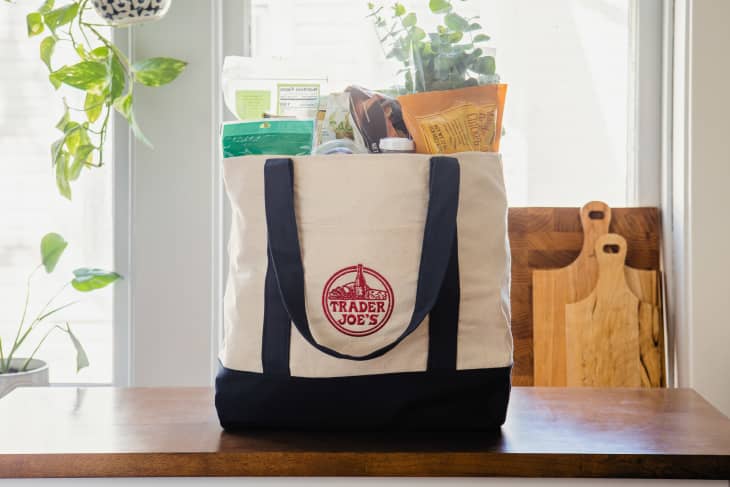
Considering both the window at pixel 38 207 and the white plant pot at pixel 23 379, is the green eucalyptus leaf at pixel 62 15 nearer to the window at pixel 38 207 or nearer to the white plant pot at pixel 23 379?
the window at pixel 38 207

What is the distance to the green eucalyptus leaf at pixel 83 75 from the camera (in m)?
1.48

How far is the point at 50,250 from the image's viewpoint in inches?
62.9

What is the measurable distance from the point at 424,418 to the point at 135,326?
998 millimetres

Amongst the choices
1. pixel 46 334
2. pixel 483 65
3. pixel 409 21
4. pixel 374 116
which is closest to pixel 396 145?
pixel 374 116

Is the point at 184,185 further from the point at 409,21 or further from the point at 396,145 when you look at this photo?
the point at 396,145

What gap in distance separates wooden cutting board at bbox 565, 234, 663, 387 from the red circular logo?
0.88m

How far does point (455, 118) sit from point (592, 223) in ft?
2.64

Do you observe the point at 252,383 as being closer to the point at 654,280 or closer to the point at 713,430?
the point at 713,430

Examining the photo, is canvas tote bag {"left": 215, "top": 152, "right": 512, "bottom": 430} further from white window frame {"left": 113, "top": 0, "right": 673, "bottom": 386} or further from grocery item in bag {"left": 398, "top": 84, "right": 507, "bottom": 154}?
white window frame {"left": 113, "top": 0, "right": 673, "bottom": 386}

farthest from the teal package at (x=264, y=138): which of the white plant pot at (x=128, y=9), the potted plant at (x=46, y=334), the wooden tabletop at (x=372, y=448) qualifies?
the potted plant at (x=46, y=334)

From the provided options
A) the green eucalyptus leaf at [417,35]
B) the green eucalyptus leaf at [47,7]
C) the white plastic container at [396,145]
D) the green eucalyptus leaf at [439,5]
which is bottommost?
the white plastic container at [396,145]

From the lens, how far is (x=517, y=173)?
5.68ft

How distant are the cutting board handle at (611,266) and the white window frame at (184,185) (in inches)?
6.0

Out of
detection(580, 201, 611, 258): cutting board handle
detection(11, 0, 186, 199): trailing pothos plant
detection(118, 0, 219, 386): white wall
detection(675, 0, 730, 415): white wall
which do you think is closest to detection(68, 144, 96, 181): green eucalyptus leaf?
detection(11, 0, 186, 199): trailing pothos plant
